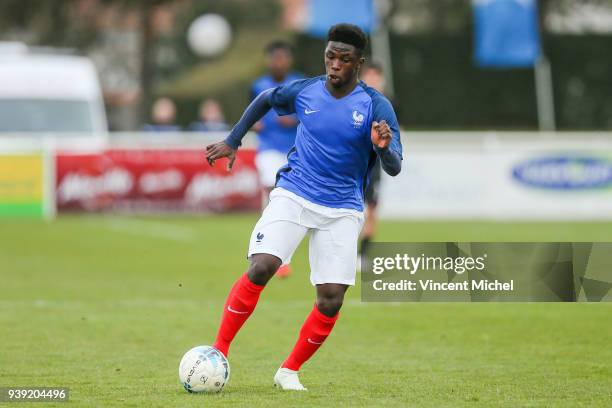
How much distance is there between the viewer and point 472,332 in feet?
36.7

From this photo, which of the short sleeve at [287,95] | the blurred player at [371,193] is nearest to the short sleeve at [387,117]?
the short sleeve at [287,95]

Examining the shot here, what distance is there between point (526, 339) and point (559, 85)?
30.2m

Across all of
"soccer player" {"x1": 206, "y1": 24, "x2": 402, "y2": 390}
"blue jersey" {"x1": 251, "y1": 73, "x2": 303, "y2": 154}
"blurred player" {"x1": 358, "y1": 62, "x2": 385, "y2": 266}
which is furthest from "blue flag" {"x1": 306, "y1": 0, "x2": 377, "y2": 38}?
"soccer player" {"x1": 206, "y1": 24, "x2": 402, "y2": 390}

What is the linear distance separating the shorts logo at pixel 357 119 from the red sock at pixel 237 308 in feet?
3.72

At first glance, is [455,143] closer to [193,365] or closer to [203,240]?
[203,240]

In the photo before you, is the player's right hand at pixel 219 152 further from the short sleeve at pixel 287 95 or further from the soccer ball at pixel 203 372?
the soccer ball at pixel 203 372

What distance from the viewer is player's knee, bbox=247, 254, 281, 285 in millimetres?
8000

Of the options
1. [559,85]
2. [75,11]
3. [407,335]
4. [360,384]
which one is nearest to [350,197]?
[360,384]

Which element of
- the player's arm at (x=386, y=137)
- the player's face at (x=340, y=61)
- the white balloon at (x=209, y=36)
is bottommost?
the white balloon at (x=209, y=36)

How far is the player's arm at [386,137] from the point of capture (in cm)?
756

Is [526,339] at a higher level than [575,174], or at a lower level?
higher

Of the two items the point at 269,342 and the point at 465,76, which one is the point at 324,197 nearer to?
the point at 269,342

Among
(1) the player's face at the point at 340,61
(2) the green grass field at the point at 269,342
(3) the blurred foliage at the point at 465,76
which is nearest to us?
(1) the player's face at the point at 340,61

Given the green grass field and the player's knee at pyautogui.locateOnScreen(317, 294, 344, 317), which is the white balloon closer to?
the green grass field
